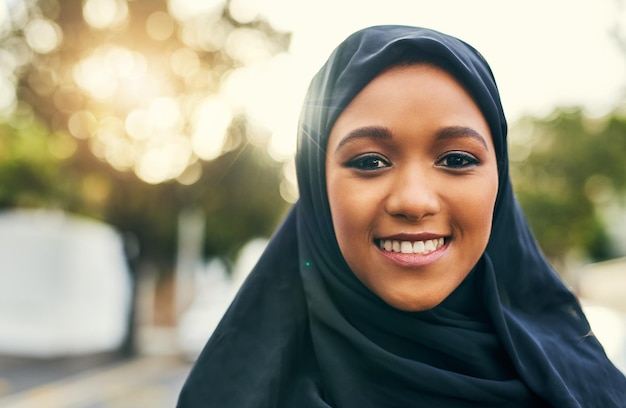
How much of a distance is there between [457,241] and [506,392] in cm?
34

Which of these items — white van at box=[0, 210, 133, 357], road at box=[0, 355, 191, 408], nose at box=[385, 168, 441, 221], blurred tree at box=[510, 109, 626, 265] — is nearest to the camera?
nose at box=[385, 168, 441, 221]

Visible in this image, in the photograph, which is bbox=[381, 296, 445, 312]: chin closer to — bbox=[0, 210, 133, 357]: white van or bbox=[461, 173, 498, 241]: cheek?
bbox=[461, 173, 498, 241]: cheek

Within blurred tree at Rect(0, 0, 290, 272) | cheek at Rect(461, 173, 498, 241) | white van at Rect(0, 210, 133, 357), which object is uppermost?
blurred tree at Rect(0, 0, 290, 272)

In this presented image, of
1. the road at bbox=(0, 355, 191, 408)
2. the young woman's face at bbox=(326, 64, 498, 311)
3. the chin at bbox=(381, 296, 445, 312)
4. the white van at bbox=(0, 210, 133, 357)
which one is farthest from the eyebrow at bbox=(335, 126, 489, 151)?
the white van at bbox=(0, 210, 133, 357)

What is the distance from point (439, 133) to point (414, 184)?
120 mm

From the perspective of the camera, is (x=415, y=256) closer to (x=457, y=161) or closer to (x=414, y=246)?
(x=414, y=246)

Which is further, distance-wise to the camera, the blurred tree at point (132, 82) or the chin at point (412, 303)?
the blurred tree at point (132, 82)

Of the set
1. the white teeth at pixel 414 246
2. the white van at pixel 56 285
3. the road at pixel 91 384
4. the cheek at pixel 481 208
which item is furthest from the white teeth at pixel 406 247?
the white van at pixel 56 285

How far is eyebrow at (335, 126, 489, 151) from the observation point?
52.7 inches

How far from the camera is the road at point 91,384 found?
10.7 metres

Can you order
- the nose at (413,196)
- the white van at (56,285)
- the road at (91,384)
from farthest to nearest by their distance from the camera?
the white van at (56,285), the road at (91,384), the nose at (413,196)

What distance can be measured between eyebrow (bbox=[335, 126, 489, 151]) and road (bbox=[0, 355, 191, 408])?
966 cm

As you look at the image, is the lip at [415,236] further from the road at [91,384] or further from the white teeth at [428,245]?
the road at [91,384]

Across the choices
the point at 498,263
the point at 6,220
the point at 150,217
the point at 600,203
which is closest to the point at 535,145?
the point at 600,203
